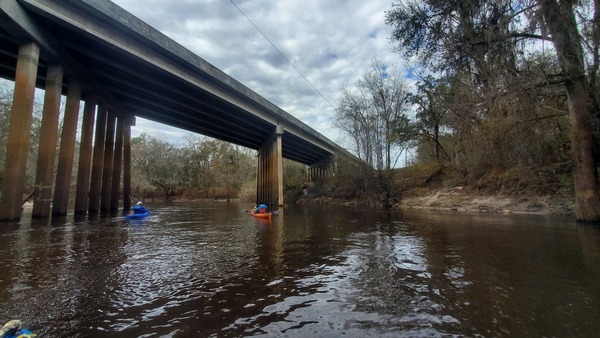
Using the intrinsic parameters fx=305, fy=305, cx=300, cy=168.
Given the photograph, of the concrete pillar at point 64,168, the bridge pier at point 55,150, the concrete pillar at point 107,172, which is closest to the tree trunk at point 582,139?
the bridge pier at point 55,150

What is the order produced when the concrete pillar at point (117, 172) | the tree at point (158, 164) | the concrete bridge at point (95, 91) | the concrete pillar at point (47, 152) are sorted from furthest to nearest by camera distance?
the tree at point (158, 164), the concrete pillar at point (117, 172), the concrete pillar at point (47, 152), the concrete bridge at point (95, 91)

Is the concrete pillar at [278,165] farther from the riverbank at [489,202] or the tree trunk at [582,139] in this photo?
the tree trunk at [582,139]

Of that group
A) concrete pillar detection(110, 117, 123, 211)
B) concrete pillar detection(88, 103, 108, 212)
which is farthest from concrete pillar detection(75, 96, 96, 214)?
concrete pillar detection(110, 117, 123, 211)

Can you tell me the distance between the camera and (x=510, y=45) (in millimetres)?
10062

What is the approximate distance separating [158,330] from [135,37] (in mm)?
19129

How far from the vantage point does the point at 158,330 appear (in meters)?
3.10

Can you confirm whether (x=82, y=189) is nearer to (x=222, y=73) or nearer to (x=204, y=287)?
(x=222, y=73)

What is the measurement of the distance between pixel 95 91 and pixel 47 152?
851cm

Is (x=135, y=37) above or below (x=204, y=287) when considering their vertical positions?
above

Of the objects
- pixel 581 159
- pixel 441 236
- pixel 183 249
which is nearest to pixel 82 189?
pixel 183 249

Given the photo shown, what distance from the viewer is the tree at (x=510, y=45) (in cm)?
901

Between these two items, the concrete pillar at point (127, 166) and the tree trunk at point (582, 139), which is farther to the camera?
the concrete pillar at point (127, 166)

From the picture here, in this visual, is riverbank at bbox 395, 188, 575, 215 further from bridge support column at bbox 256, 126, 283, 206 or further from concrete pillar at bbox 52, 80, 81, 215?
concrete pillar at bbox 52, 80, 81, 215

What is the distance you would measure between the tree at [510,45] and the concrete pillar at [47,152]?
17.0 m
